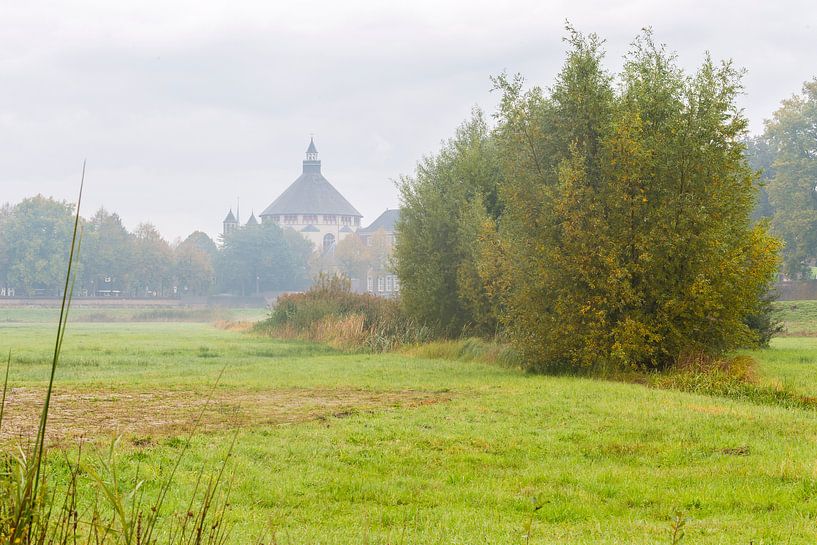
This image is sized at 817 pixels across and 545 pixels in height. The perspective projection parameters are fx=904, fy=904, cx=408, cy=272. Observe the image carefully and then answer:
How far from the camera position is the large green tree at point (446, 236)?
3080 cm

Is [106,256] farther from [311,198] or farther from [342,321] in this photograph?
[311,198]

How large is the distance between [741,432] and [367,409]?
5529 millimetres

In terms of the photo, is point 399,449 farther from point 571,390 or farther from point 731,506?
point 571,390

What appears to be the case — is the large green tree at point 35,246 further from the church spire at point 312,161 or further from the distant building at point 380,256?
the church spire at point 312,161

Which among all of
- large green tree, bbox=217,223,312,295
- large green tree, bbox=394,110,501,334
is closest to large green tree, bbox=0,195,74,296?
large green tree, bbox=217,223,312,295

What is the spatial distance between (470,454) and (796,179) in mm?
58755

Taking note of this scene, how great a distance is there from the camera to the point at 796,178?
204ft

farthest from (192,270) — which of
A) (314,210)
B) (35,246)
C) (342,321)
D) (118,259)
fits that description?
(314,210)

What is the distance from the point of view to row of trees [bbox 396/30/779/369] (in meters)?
19.5

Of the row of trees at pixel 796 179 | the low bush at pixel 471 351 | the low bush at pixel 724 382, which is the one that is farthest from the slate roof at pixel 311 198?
the low bush at pixel 724 382

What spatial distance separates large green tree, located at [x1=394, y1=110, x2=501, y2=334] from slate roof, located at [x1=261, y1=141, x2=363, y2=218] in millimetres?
145587

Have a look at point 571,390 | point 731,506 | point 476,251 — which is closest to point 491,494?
point 731,506

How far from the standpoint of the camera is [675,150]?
790 inches

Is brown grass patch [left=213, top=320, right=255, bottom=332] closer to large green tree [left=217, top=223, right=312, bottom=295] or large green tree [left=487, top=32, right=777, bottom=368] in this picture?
large green tree [left=487, top=32, right=777, bottom=368]
